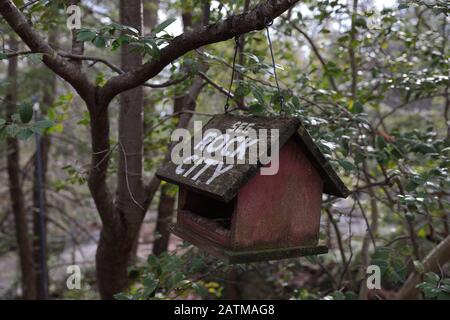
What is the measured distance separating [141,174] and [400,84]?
191 cm

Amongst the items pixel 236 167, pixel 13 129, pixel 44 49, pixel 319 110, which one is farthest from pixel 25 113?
pixel 319 110

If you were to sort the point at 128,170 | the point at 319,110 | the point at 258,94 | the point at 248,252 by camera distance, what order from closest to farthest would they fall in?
the point at 248,252 < the point at 258,94 < the point at 128,170 < the point at 319,110

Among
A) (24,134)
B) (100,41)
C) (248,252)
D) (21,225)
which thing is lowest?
(21,225)

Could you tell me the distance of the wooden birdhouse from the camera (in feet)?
6.32

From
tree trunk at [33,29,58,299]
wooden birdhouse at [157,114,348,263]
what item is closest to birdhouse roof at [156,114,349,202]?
wooden birdhouse at [157,114,348,263]

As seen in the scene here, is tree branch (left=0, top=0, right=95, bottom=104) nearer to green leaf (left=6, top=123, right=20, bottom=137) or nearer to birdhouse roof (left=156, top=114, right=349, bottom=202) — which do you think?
green leaf (left=6, top=123, right=20, bottom=137)

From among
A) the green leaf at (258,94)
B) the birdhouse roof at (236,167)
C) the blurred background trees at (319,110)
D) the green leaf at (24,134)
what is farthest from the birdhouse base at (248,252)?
the green leaf at (24,134)

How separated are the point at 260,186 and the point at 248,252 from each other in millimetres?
280

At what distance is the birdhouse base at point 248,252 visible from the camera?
77.0 inches

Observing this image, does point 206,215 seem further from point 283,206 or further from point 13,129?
point 13,129

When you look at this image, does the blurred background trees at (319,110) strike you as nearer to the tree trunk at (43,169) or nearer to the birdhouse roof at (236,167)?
the tree trunk at (43,169)

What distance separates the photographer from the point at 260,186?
79.2 inches

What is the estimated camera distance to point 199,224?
230cm
